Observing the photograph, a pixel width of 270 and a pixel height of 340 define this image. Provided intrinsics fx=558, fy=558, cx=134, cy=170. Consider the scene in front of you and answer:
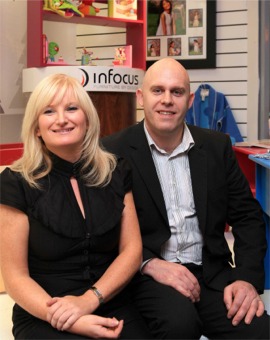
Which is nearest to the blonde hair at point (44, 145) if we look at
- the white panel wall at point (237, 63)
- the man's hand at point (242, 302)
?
the man's hand at point (242, 302)

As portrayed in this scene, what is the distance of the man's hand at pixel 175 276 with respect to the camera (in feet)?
6.56

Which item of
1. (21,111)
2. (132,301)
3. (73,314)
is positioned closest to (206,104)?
(21,111)

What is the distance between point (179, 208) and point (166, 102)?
42cm

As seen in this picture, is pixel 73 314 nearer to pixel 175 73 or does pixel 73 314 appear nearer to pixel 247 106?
pixel 175 73

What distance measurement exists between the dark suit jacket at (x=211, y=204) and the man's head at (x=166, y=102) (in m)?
0.08

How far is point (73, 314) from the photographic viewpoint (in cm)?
167

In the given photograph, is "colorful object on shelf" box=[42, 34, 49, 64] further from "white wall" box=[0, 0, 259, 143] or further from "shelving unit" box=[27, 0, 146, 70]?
"white wall" box=[0, 0, 259, 143]

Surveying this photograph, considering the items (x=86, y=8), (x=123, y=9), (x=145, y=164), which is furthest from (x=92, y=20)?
(x=145, y=164)

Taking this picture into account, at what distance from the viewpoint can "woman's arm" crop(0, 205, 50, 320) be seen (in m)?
1.75

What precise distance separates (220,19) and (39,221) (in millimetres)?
4140

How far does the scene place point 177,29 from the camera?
5645 millimetres

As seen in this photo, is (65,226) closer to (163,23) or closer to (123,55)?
(123,55)

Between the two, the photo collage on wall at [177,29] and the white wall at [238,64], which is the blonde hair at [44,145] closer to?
the white wall at [238,64]

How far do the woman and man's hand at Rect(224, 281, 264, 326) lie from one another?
1.07ft
